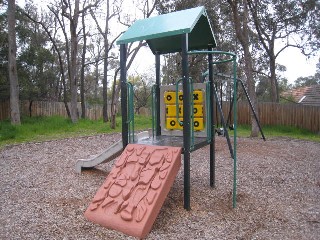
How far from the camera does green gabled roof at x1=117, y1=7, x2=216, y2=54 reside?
146 inches

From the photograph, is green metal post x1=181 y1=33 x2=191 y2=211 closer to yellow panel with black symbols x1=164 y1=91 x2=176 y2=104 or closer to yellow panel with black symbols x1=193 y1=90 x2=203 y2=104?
yellow panel with black symbols x1=193 y1=90 x2=203 y2=104

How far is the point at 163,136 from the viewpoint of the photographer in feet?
16.6

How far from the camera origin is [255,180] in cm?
523

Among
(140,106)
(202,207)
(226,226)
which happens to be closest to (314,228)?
(226,226)

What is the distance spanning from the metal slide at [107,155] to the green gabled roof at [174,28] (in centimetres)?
151

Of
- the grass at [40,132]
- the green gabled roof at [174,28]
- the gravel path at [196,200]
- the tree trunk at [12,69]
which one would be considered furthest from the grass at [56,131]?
the green gabled roof at [174,28]

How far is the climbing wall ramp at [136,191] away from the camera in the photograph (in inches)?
127

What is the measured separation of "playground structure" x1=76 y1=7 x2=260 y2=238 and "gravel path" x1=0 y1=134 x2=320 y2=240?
0.24m

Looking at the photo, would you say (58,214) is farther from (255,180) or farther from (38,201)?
(255,180)

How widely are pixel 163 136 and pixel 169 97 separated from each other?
0.64 m

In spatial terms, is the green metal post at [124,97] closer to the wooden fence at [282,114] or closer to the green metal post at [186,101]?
the green metal post at [186,101]

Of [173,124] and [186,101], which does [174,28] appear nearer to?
[186,101]

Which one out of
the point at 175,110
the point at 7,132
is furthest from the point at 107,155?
the point at 7,132

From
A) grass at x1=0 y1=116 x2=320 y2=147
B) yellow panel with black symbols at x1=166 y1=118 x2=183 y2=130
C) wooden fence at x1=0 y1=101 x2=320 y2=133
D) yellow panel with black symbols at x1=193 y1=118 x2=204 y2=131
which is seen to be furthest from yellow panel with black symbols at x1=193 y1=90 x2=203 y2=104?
wooden fence at x1=0 y1=101 x2=320 y2=133
